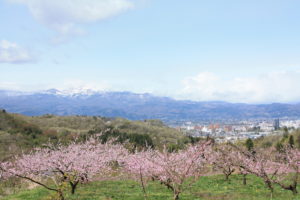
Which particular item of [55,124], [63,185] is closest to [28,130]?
[55,124]

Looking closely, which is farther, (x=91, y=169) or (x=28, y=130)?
(x=28, y=130)

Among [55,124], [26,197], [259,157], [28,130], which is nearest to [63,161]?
[26,197]

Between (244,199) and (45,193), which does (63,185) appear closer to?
(45,193)

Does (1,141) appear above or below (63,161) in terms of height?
below

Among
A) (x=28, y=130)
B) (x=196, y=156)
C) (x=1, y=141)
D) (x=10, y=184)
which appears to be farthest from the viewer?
(x=28, y=130)

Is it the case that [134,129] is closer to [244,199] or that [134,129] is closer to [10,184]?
[10,184]

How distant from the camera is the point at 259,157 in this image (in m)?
19.4

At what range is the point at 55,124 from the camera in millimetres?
129750

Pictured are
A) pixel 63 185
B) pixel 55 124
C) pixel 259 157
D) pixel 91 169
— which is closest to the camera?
pixel 63 185

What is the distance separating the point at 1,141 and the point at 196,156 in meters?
59.4

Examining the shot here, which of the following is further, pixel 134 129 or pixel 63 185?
pixel 134 129

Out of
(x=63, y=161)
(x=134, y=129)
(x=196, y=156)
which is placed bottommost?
(x=134, y=129)

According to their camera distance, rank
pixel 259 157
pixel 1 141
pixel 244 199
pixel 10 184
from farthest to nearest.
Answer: pixel 1 141, pixel 10 184, pixel 259 157, pixel 244 199

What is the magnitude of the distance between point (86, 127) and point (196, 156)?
126907 millimetres
